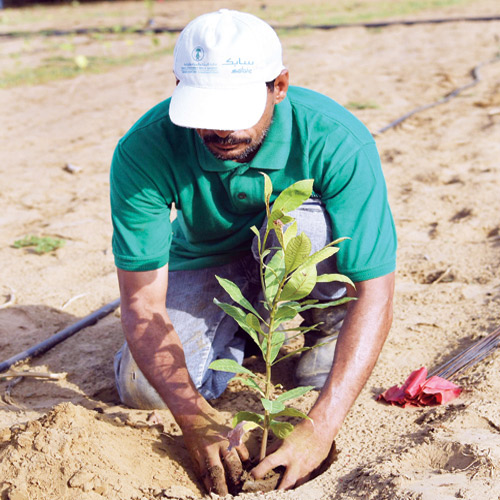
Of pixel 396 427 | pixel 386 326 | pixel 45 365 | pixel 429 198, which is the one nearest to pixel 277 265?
pixel 386 326

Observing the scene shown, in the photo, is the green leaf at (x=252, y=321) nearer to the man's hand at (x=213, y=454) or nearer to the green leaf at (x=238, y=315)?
the green leaf at (x=238, y=315)

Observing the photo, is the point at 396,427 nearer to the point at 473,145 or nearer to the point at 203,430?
the point at 203,430

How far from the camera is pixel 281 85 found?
2.04 meters

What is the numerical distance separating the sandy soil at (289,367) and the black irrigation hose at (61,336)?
0.03 meters

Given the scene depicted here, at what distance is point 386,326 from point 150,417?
35.9 inches

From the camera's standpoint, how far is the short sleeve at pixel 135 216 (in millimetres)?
Answer: 2129

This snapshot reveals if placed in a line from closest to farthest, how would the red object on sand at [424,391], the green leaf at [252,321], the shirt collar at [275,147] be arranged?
1. the green leaf at [252,321]
2. the shirt collar at [275,147]
3. the red object on sand at [424,391]

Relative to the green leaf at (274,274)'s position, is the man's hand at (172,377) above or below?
below

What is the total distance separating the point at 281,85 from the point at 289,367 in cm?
118

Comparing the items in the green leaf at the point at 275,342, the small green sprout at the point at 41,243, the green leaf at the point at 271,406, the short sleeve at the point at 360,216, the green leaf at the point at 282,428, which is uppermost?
the short sleeve at the point at 360,216

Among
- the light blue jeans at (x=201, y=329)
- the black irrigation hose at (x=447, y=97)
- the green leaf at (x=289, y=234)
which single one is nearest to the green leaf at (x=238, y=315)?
the green leaf at (x=289, y=234)

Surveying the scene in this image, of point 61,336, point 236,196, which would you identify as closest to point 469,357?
point 236,196

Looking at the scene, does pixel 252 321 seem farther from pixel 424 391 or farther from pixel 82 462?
pixel 424 391

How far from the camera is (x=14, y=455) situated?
1.86 meters
